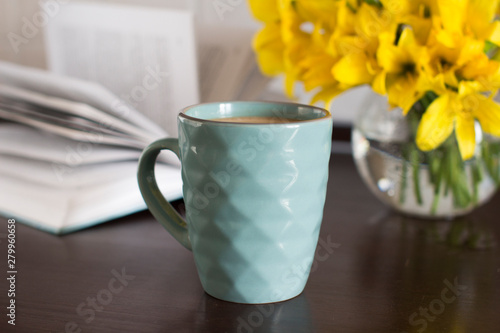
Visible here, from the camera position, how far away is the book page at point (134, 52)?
0.77 m

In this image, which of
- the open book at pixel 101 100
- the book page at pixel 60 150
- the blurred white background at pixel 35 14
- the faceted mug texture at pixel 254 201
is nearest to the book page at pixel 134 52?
the open book at pixel 101 100

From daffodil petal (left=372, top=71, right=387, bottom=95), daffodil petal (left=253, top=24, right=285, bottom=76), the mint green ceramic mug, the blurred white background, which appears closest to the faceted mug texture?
the mint green ceramic mug

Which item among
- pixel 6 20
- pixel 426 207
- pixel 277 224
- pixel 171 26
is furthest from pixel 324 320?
pixel 6 20

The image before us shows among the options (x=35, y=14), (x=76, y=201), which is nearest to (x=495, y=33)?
(x=76, y=201)

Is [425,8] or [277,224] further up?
[425,8]

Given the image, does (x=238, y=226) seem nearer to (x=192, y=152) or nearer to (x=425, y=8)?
(x=192, y=152)

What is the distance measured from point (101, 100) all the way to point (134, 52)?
23cm

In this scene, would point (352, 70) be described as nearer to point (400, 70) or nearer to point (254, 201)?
point (400, 70)

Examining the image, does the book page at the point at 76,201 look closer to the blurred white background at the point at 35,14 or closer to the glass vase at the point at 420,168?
the glass vase at the point at 420,168

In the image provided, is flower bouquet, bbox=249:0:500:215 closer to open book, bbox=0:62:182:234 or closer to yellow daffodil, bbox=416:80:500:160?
yellow daffodil, bbox=416:80:500:160

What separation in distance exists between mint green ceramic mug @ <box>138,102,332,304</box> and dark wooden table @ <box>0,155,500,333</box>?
0.8 inches

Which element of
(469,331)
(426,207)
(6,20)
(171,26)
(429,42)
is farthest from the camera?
(6,20)

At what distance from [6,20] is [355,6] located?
2.80 feet

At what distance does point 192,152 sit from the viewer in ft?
1.33
